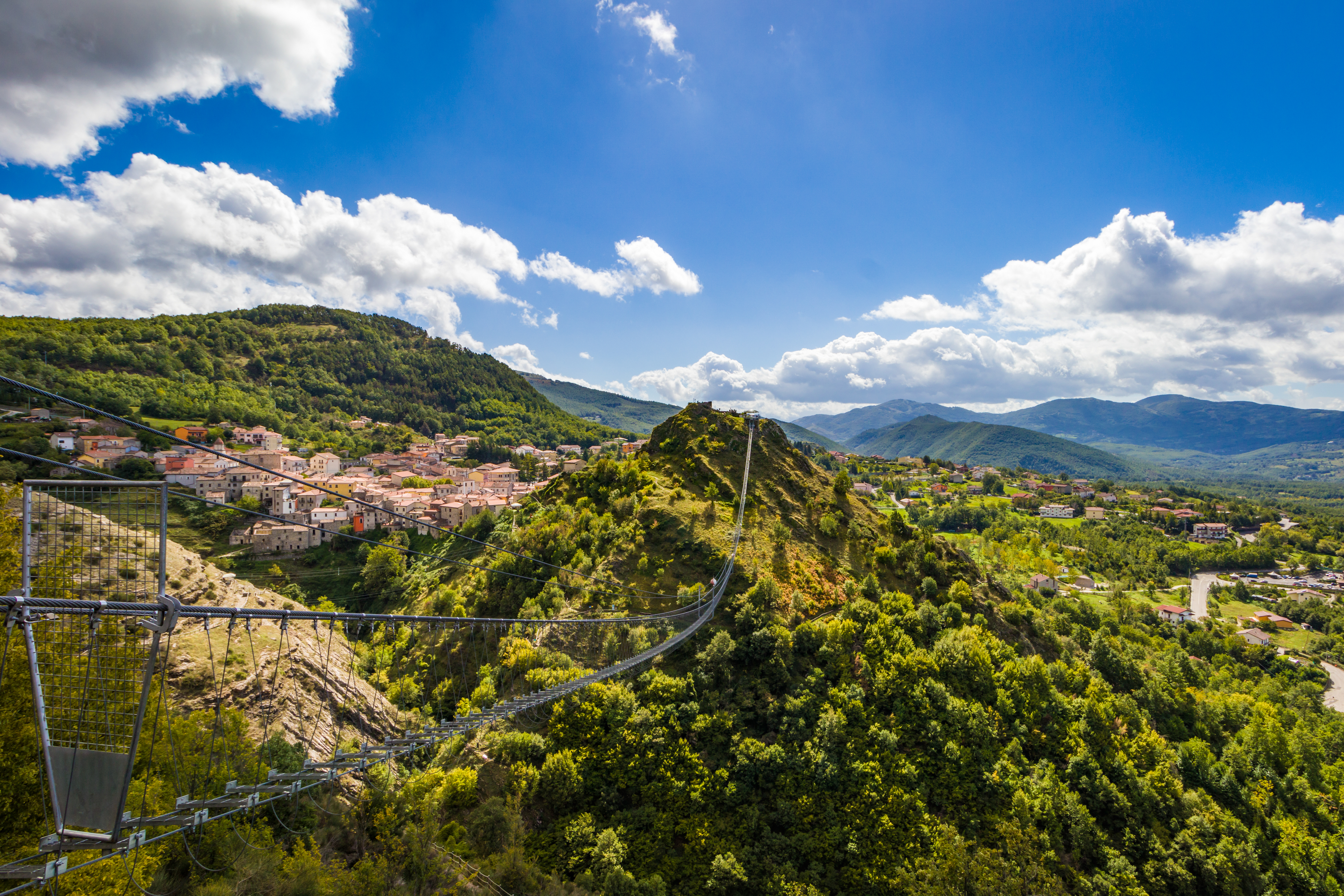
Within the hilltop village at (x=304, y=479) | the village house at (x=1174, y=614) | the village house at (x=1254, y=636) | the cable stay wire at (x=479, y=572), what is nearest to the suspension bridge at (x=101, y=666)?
the cable stay wire at (x=479, y=572)

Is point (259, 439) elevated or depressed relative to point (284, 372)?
depressed

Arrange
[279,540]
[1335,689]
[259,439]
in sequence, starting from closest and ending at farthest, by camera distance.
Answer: [279,540], [1335,689], [259,439]

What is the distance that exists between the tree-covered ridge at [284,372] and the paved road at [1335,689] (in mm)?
94213

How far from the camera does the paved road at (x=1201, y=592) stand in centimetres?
5753

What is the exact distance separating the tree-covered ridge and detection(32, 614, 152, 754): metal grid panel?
2193 inches

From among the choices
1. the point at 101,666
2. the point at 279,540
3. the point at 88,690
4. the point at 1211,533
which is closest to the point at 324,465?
the point at 279,540

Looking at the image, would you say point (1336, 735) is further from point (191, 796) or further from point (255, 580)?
point (255, 580)

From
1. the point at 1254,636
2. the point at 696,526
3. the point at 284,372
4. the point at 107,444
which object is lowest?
the point at 1254,636

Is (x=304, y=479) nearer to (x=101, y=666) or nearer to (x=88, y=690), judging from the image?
(x=101, y=666)

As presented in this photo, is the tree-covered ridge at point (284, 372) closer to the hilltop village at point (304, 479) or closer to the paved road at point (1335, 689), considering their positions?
the hilltop village at point (304, 479)

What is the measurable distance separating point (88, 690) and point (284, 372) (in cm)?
10142

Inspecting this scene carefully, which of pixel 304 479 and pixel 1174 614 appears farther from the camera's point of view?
pixel 1174 614

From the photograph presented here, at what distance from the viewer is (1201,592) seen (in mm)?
63969

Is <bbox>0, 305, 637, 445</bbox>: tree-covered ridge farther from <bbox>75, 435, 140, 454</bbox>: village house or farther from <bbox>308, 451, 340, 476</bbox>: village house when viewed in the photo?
<bbox>308, 451, 340, 476</bbox>: village house
